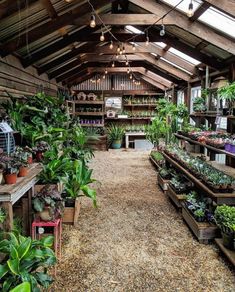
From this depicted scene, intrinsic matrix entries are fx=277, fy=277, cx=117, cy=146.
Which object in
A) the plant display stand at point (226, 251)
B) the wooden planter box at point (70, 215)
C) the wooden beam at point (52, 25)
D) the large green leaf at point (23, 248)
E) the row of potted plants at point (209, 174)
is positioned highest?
the wooden beam at point (52, 25)

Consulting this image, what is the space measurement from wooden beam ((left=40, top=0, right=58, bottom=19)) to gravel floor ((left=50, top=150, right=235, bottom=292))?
3157mm

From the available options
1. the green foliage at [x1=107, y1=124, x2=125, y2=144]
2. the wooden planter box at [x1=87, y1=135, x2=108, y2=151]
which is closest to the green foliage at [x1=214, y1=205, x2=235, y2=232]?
the wooden planter box at [x1=87, y1=135, x2=108, y2=151]

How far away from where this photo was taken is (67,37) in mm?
5797

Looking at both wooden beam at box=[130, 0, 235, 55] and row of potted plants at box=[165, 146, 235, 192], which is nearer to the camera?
row of potted plants at box=[165, 146, 235, 192]

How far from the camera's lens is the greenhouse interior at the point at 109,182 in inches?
102

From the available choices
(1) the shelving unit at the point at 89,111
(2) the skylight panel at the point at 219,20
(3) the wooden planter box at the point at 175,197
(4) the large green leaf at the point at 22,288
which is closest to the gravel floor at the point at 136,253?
(3) the wooden planter box at the point at 175,197

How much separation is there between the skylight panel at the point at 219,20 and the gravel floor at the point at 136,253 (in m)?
3.27

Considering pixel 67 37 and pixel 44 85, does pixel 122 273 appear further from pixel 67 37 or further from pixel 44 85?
pixel 44 85

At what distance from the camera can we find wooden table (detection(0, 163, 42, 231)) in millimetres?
2330

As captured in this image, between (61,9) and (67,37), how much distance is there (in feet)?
3.04

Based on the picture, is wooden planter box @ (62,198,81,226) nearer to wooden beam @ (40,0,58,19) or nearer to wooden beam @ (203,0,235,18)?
wooden beam @ (40,0,58,19)

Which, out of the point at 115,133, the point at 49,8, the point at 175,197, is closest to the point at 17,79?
the point at 49,8

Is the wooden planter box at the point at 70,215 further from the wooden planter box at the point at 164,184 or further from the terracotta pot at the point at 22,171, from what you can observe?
the wooden planter box at the point at 164,184

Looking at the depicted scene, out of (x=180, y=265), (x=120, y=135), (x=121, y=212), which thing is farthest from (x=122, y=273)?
(x=120, y=135)
